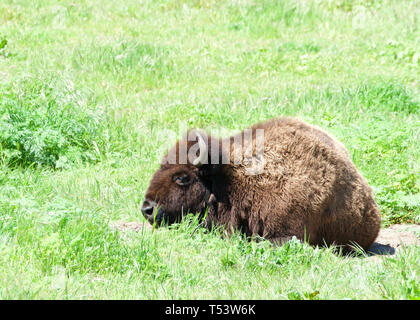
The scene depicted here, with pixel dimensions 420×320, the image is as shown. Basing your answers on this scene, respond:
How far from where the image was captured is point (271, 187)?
6.07 meters

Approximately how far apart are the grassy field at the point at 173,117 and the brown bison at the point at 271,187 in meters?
0.33

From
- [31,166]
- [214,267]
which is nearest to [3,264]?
[214,267]

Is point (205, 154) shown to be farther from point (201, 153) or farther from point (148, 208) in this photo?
point (148, 208)

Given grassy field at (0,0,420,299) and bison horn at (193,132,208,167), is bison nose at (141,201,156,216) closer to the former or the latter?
grassy field at (0,0,420,299)

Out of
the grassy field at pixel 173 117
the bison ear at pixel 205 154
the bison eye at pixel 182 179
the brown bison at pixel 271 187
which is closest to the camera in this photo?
the grassy field at pixel 173 117

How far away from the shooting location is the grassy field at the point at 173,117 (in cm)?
489

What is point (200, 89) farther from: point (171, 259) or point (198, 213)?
point (171, 259)

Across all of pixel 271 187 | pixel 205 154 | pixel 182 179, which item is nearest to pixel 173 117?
pixel 182 179

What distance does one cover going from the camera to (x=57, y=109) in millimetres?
8578

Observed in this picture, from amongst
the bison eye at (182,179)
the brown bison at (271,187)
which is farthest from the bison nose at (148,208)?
the bison eye at (182,179)

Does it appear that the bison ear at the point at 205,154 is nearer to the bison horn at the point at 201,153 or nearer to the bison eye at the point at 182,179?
the bison horn at the point at 201,153

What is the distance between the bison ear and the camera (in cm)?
615

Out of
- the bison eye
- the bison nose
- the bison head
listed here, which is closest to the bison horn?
the bison head

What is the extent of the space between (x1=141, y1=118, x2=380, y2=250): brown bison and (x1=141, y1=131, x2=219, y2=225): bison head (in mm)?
10
